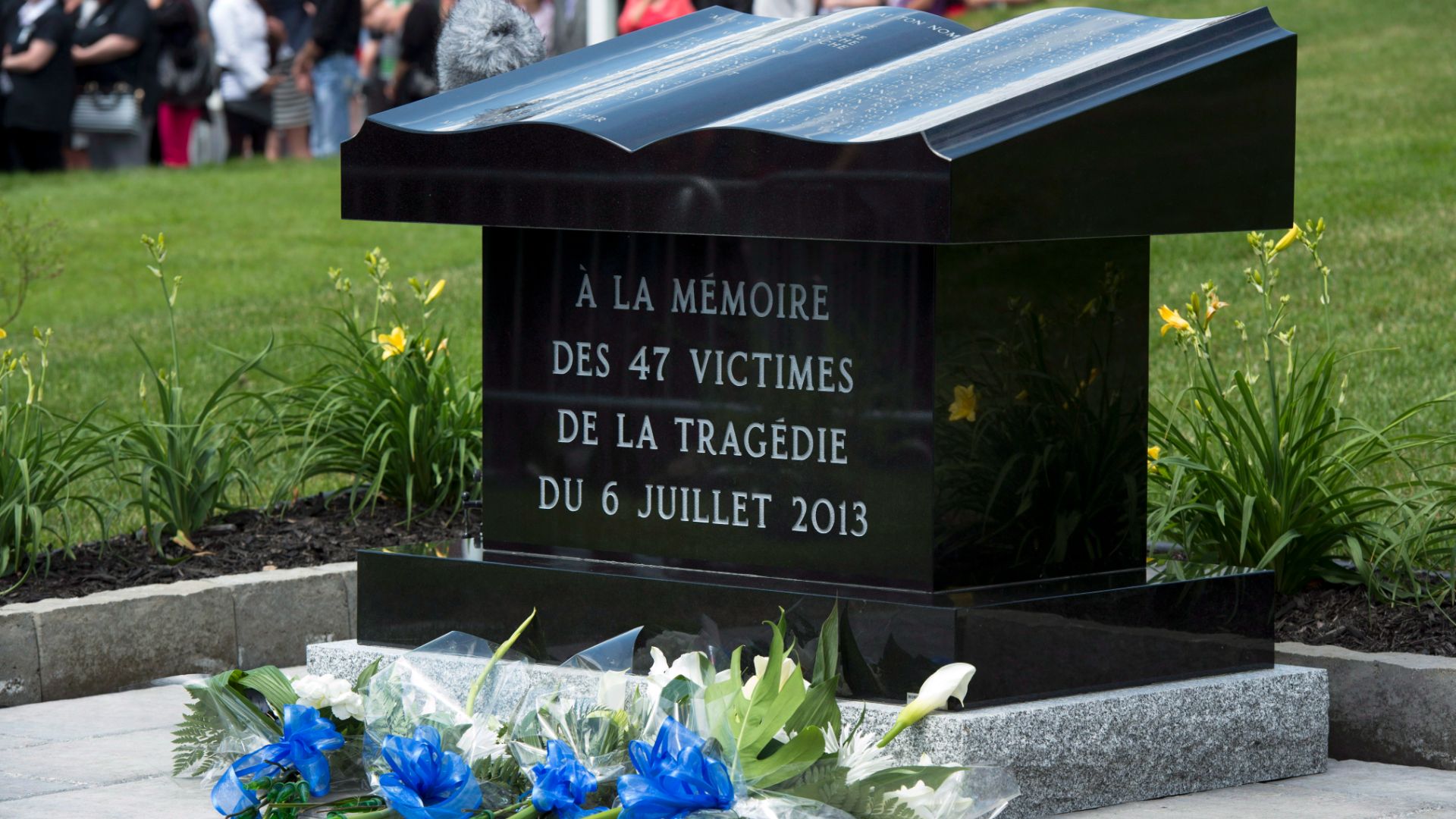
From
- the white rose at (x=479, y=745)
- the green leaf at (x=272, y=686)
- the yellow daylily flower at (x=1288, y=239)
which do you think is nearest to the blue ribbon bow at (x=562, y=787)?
the white rose at (x=479, y=745)

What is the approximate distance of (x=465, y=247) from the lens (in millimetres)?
15320

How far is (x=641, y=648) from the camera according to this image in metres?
5.12

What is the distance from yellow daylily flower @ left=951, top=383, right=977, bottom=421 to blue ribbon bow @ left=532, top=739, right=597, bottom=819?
47.8 inches

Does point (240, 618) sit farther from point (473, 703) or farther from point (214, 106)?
point (214, 106)

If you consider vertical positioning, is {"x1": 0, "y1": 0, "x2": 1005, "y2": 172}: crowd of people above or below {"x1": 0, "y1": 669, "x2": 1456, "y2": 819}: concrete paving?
above

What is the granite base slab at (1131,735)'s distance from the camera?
181 inches

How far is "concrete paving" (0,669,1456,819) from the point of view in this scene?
188 inches

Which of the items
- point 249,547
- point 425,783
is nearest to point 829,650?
point 425,783

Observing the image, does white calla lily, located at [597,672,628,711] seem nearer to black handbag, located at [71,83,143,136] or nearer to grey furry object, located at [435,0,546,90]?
grey furry object, located at [435,0,546,90]

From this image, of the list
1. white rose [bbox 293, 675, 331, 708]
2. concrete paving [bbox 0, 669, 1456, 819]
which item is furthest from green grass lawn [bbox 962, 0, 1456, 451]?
white rose [bbox 293, 675, 331, 708]

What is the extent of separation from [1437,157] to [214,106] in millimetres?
14296

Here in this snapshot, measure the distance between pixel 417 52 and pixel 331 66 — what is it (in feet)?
7.90

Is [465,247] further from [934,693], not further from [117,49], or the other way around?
[934,693]

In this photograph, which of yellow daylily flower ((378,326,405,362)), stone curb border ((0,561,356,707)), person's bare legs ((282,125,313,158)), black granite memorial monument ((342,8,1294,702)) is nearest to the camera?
black granite memorial monument ((342,8,1294,702))
